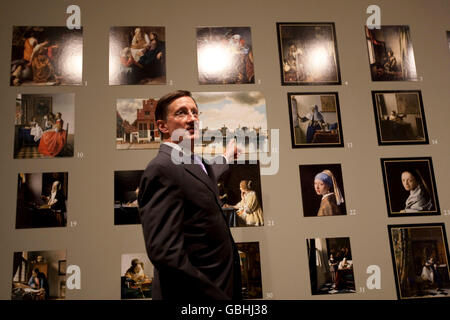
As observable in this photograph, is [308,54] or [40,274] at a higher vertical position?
[308,54]

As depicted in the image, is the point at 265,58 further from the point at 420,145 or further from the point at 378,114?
the point at 420,145

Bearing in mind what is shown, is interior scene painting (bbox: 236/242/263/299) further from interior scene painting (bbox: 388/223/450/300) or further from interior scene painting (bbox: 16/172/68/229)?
interior scene painting (bbox: 16/172/68/229)

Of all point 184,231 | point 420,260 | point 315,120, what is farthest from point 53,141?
point 420,260

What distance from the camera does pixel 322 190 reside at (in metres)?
3.99

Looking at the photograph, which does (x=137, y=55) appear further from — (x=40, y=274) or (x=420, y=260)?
(x=420, y=260)

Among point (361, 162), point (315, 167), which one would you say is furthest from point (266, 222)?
point (361, 162)

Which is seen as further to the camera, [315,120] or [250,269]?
[315,120]

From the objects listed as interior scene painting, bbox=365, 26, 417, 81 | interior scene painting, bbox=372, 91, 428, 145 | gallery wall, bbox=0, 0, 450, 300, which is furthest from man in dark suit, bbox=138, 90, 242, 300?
interior scene painting, bbox=365, 26, 417, 81

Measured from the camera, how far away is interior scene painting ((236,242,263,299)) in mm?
3723

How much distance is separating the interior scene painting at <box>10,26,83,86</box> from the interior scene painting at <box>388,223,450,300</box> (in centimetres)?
347

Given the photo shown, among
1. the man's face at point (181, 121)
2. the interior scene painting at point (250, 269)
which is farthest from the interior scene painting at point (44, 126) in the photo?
the interior scene painting at point (250, 269)

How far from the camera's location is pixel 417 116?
168 inches

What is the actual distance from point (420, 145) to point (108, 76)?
3.21 m

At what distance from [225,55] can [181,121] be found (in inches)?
61.8
